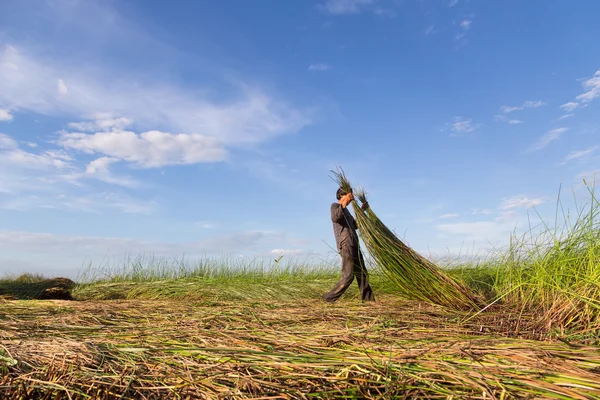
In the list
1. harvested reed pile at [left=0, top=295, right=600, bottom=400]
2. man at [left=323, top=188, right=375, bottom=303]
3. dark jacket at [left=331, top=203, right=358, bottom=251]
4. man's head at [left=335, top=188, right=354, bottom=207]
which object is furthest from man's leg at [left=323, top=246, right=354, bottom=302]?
harvested reed pile at [left=0, top=295, right=600, bottom=400]

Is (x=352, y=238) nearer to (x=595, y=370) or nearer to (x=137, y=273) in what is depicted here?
(x=595, y=370)

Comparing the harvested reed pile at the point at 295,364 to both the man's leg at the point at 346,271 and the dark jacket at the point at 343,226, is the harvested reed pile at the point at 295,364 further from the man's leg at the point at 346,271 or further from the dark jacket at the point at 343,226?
the dark jacket at the point at 343,226

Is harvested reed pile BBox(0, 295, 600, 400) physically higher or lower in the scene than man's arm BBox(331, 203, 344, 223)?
lower

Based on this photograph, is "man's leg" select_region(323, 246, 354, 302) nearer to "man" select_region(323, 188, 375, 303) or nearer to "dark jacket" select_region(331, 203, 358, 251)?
"man" select_region(323, 188, 375, 303)

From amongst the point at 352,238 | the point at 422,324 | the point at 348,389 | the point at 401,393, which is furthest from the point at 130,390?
the point at 352,238

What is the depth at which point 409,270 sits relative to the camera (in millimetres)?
5547

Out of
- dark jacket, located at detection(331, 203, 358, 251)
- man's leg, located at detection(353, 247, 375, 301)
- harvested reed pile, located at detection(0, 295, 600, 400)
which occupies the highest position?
dark jacket, located at detection(331, 203, 358, 251)

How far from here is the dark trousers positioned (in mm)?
6039

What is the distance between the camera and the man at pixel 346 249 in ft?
19.8

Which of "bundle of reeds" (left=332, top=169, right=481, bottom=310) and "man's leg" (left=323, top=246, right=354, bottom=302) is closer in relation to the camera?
"bundle of reeds" (left=332, top=169, right=481, bottom=310)

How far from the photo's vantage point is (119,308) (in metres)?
5.44

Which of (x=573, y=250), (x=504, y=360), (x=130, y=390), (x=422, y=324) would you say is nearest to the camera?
(x=130, y=390)

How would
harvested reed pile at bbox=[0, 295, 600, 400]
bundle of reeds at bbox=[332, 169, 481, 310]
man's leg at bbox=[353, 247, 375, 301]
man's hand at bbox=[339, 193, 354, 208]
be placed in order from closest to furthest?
1. harvested reed pile at bbox=[0, 295, 600, 400]
2. bundle of reeds at bbox=[332, 169, 481, 310]
3. man's hand at bbox=[339, 193, 354, 208]
4. man's leg at bbox=[353, 247, 375, 301]

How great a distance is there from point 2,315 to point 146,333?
8.71 ft
